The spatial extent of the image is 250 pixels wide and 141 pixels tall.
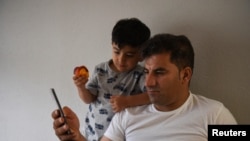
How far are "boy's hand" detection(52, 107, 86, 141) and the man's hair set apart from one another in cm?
37

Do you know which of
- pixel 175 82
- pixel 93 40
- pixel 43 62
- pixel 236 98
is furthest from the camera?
pixel 43 62

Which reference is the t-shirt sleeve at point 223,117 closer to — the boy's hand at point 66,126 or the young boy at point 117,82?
the young boy at point 117,82

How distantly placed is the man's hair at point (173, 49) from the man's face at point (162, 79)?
0.02 metres

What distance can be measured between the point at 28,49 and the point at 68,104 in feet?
1.18

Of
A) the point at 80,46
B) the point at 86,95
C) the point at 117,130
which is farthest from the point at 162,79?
the point at 80,46

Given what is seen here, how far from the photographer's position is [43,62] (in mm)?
1658

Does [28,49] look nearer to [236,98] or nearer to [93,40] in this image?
[93,40]

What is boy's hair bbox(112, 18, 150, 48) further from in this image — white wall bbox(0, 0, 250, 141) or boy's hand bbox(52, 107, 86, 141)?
boy's hand bbox(52, 107, 86, 141)

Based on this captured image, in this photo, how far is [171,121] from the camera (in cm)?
120

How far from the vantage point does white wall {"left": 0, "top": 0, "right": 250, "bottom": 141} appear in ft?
4.31

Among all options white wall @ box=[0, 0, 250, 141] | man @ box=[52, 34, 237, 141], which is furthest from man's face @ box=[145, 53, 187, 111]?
white wall @ box=[0, 0, 250, 141]

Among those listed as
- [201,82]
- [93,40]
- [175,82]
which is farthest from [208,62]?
[93,40]

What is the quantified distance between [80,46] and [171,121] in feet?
2.04

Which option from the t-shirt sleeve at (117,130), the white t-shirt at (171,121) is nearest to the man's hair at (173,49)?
the white t-shirt at (171,121)
